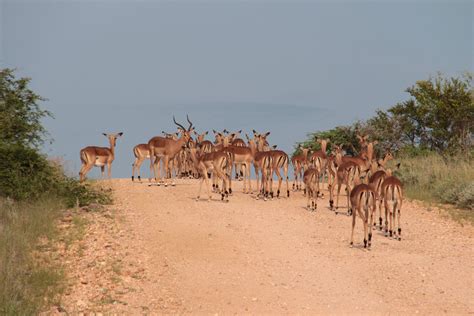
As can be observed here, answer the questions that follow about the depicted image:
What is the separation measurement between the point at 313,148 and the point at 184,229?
2131cm

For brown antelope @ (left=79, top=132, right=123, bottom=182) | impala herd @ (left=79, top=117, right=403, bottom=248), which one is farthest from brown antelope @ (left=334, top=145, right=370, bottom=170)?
brown antelope @ (left=79, top=132, right=123, bottom=182)

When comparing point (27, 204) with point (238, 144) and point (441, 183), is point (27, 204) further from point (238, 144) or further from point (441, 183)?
point (441, 183)

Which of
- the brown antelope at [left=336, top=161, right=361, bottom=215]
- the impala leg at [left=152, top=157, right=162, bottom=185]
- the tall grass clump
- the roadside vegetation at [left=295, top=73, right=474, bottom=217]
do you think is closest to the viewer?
the brown antelope at [left=336, top=161, right=361, bottom=215]

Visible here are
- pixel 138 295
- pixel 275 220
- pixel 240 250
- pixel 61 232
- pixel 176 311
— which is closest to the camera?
pixel 176 311

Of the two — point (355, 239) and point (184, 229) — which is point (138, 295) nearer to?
point (184, 229)

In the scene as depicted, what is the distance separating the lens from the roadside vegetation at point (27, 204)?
42.0 ft

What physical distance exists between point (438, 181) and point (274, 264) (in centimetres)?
1367

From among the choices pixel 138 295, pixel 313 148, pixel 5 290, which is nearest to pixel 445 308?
pixel 138 295

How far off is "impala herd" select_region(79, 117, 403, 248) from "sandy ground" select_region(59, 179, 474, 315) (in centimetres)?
96

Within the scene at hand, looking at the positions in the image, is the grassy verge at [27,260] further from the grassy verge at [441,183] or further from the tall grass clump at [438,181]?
the tall grass clump at [438,181]

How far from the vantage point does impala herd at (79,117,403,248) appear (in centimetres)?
1830

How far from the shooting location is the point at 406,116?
40469 mm

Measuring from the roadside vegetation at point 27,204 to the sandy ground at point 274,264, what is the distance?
72 centimetres

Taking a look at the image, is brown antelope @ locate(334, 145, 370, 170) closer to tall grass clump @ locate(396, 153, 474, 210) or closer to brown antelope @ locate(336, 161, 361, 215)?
brown antelope @ locate(336, 161, 361, 215)
